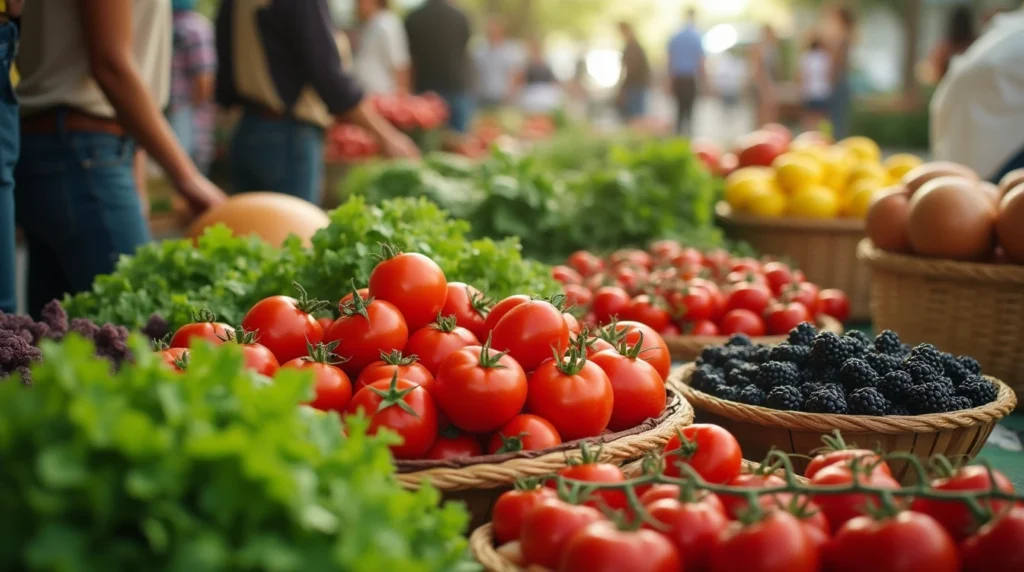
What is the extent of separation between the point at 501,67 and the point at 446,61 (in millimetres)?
7272

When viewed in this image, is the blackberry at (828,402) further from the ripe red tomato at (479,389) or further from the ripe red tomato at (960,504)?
the ripe red tomato at (479,389)

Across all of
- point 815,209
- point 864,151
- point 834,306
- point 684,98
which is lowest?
point 684,98

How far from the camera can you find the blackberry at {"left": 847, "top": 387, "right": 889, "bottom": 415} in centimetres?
235

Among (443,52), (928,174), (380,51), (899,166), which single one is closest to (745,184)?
(899,166)

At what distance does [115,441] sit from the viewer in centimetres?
121

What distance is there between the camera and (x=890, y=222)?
146 inches

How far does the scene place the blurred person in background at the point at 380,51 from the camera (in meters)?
9.37

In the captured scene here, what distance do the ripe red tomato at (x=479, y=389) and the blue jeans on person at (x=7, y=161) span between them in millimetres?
1624

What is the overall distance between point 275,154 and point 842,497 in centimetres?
400

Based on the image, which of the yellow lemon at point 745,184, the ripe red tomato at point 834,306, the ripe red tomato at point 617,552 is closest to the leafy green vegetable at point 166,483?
the ripe red tomato at point 617,552

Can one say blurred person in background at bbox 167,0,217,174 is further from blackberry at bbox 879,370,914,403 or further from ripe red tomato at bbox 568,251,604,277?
blackberry at bbox 879,370,914,403

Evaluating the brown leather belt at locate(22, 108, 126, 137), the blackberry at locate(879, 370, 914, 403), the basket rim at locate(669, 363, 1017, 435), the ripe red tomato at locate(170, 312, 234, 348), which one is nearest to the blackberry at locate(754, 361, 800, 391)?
the basket rim at locate(669, 363, 1017, 435)

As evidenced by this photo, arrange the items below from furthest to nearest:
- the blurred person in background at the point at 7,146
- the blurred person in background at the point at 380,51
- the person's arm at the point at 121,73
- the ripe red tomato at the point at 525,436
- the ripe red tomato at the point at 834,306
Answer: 1. the blurred person in background at the point at 380,51
2. the ripe red tomato at the point at 834,306
3. the person's arm at the point at 121,73
4. the blurred person in background at the point at 7,146
5. the ripe red tomato at the point at 525,436

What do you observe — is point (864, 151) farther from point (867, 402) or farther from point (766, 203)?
point (867, 402)
